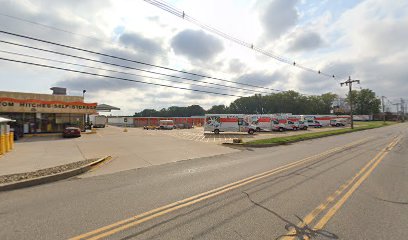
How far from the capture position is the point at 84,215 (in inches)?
222

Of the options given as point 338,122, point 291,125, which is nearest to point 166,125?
point 291,125

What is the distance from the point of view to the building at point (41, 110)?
31344mm

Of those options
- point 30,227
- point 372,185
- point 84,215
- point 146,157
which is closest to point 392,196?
point 372,185

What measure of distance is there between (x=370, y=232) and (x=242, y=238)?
2319 mm

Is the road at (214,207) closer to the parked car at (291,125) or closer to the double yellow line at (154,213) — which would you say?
the double yellow line at (154,213)

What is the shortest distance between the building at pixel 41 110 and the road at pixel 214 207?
27931 millimetres

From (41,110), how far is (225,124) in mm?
23612

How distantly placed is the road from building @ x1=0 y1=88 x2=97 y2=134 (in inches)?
1100

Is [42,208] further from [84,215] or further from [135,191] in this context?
[135,191]

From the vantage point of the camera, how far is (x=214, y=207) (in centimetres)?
606

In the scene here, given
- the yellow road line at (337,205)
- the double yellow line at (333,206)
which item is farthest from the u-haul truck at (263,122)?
the yellow road line at (337,205)

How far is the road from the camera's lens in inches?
187

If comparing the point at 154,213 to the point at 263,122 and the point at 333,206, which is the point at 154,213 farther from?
the point at 263,122

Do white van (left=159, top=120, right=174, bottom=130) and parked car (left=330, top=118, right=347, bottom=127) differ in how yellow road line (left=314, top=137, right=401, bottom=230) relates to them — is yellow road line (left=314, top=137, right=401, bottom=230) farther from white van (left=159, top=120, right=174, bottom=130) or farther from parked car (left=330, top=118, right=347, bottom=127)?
parked car (left=330, top=118, right=347, bottom=127)
